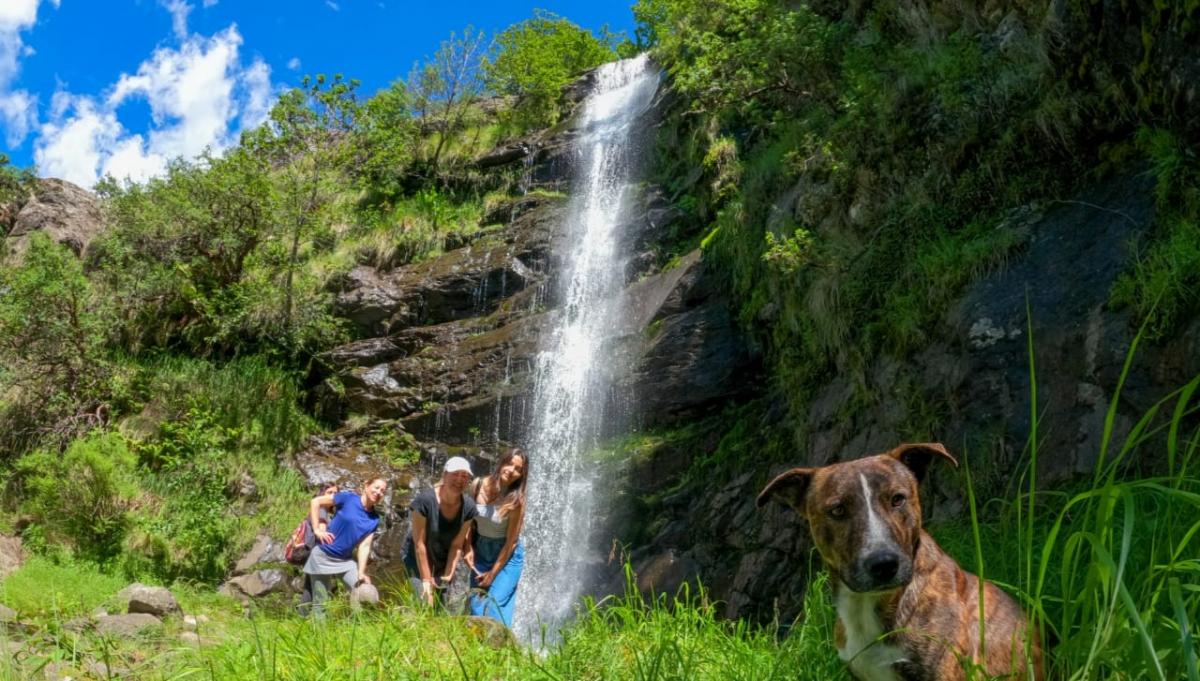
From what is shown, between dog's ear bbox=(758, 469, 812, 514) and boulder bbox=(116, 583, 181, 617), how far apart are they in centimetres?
742

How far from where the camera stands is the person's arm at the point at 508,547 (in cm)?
571

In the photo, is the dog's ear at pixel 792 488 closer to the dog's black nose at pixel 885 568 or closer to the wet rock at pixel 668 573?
the dog's black nose at pixel 885 568

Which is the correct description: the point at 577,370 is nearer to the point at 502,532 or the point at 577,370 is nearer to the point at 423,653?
the point at 502,532

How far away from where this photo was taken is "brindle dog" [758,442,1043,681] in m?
2.69

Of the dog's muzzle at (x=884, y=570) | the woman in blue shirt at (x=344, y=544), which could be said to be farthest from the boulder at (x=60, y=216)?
the dog's muzzle at (x=884, y=570)

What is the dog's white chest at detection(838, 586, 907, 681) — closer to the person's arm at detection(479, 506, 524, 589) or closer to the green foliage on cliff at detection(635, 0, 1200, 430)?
the green foliage on cliff at detection(635, 0, 1200, 430)

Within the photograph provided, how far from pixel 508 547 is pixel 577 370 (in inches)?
309

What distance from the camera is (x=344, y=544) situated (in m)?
6.93

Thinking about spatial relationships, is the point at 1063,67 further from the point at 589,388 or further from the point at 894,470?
the point at 589,388

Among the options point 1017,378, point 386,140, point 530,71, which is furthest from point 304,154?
point 1017,378

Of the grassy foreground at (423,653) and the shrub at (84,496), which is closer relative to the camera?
the grassy foreground at (423,653)

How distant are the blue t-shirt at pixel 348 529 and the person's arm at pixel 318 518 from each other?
0.05 meters

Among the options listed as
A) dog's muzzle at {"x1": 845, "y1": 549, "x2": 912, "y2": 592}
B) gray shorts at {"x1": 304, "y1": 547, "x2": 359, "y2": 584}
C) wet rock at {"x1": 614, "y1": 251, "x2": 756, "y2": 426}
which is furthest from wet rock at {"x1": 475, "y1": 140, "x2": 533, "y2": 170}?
dog's muzzle at {"x1": 845, "y1": 549, "x2": 912, "y2": 592}

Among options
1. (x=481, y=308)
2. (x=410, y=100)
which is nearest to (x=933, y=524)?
(x=481, y=308)
